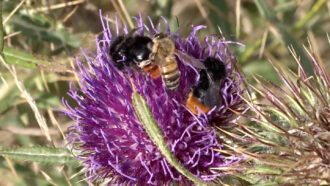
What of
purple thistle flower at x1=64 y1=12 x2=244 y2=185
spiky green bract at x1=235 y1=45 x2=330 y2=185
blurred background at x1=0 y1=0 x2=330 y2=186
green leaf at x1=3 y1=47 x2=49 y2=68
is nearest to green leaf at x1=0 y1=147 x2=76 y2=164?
purple thistle flower at x1=64 y1=12 x2=244 y2=185

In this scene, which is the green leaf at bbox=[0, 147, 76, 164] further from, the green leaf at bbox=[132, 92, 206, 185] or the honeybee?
the green leaf at bbox=[132, 92, 206, 185]

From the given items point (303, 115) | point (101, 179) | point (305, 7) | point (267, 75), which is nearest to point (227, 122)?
point (303, 115)

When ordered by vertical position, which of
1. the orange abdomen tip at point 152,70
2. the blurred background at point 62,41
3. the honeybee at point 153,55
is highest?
the honeybee at point 153,55

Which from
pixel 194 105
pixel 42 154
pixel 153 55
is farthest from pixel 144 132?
pixel 42 154

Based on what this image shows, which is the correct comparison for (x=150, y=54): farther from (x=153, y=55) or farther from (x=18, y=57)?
(x=18, y=57)

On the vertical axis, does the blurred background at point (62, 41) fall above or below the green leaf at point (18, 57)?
below

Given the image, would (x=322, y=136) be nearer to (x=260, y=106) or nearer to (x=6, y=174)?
(x=260, y=106)

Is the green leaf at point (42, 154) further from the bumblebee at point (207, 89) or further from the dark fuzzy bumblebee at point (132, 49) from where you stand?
the bumblebee at point (207, 89)

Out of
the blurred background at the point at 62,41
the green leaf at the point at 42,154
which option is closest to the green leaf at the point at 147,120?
the green leaf at the point at 42,154
